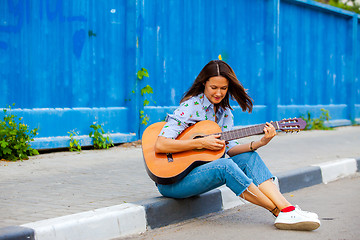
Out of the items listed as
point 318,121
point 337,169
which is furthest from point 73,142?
point 318,121

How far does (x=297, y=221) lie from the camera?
3.91m

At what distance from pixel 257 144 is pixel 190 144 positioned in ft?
1.64

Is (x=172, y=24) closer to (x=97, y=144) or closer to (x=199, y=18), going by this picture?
(x=199, y=18)

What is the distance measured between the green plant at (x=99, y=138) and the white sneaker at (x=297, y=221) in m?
3.90

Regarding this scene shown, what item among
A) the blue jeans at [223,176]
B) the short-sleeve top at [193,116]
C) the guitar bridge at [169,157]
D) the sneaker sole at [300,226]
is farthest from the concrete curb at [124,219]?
the sneaker sole at [300,226]

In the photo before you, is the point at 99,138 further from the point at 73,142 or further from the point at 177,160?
the point at 177,160

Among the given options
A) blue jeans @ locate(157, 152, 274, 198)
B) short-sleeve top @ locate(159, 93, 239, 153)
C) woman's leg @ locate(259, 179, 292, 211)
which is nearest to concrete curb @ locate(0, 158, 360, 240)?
blue jeans @ locate(157, 152, 274, 198)

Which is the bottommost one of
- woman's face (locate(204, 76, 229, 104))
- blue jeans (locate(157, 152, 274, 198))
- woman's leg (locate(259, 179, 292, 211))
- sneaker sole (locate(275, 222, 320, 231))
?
sneaker sole (locate(275, 222, 320, 231))

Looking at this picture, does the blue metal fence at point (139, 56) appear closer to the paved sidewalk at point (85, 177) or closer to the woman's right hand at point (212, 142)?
the paved sidewalk at point (85, 177)

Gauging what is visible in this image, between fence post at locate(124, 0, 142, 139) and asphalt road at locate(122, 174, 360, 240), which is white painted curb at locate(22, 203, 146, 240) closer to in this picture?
asphalt road at locate(122, 174, 360, 240)

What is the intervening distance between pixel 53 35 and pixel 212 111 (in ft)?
10.9

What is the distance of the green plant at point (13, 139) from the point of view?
6.31 metres

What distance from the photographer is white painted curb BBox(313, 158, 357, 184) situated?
6484mm

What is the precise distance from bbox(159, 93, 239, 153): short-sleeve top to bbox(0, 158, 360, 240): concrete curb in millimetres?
521
